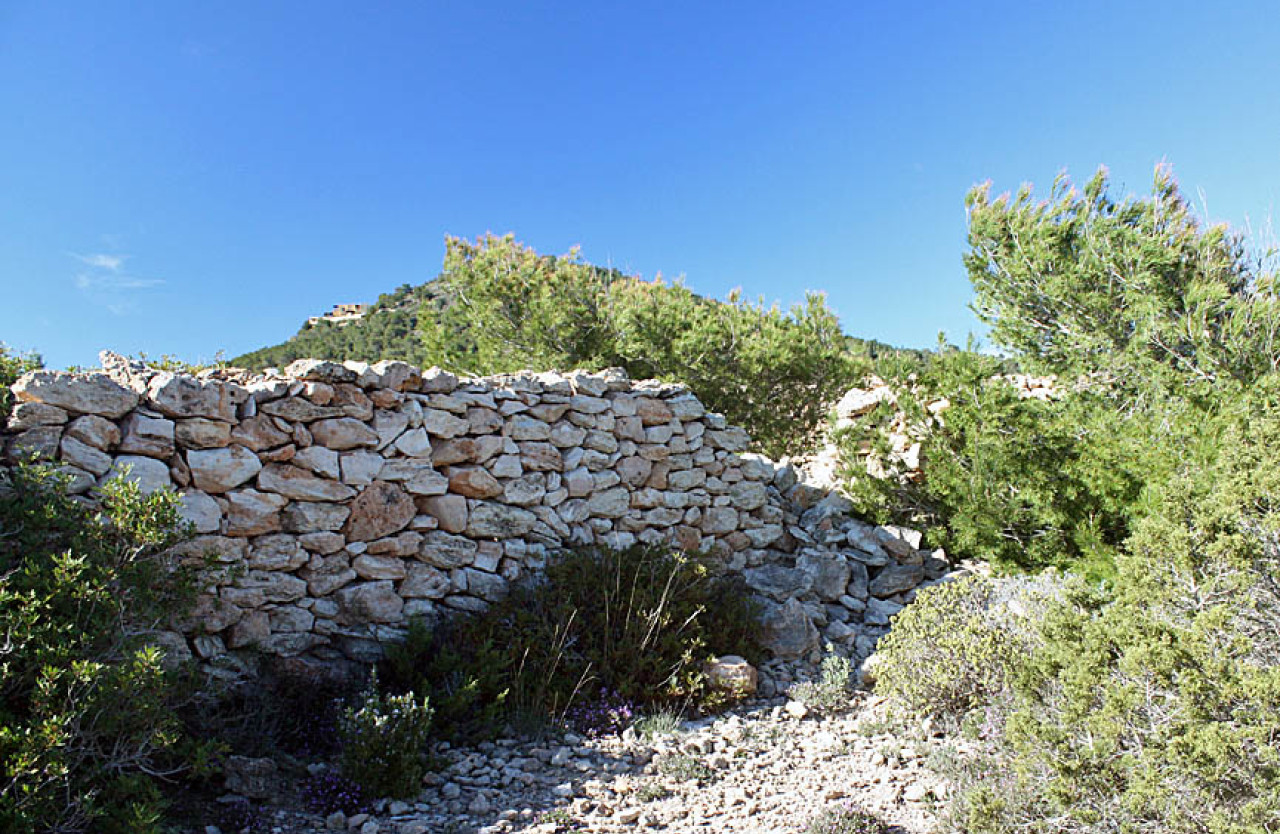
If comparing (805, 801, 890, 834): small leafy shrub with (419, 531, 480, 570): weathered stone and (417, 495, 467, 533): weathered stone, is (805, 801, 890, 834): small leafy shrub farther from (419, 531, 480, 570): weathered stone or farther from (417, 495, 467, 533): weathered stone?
(417, 495, 467, 533): weathered stone

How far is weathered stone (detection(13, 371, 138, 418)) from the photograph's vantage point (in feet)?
13.0

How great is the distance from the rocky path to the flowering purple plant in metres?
0.12

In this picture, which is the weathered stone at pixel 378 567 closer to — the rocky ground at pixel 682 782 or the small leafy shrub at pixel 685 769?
the rocky ground at pixel 682 782

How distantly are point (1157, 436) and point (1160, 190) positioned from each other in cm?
504

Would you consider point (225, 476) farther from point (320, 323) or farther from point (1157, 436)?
point (320, 323)

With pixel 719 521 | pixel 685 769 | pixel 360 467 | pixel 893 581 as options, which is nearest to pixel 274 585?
pixel 360 467

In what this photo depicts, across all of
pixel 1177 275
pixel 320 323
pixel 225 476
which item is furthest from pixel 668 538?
pixel 320 323

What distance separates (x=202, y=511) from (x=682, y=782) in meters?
3.15

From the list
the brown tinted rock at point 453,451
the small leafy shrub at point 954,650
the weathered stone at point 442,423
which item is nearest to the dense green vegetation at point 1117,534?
the small leafy shrub at point 954,650

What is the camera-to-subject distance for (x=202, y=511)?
435cm

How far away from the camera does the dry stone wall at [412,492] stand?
4.29m

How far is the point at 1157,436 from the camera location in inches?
232

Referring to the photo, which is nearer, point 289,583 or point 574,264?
point 289,583

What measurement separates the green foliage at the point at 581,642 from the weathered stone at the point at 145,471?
1.68 m
